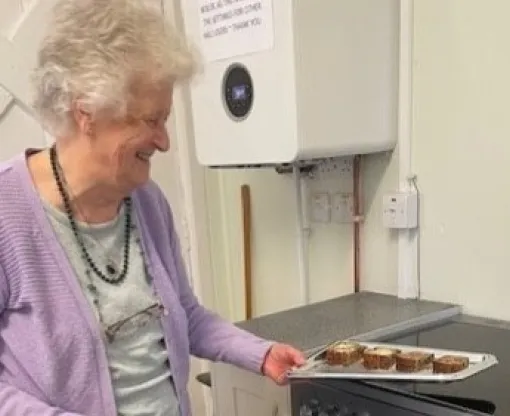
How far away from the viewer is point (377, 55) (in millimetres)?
1742

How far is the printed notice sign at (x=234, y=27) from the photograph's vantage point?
5.40ft

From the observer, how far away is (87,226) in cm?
122

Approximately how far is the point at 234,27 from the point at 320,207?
0.56m

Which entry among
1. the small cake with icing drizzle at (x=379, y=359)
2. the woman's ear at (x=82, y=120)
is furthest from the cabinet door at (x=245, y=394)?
the woman's ear at (x=82, y=120)

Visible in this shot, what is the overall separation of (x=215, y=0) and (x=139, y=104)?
739 millimetres

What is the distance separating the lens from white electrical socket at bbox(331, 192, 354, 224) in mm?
1948

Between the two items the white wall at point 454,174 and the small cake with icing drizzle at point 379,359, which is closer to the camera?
the small cake with icing drizzle at point 379,359

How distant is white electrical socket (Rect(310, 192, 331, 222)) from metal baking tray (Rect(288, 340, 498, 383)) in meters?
0.69

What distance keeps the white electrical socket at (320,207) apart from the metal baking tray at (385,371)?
69 cm

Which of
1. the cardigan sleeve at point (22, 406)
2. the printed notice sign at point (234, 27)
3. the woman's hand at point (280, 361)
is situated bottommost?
the woman's hand at point (280, 361)

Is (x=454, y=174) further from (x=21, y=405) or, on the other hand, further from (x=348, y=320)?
(x=21, y=405)

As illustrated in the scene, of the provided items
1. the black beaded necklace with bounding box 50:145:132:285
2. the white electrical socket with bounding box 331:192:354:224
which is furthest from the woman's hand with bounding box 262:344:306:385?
the white electrical socket with bounding box 331:192:354:224

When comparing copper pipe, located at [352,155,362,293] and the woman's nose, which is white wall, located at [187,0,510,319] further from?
the woman's nose

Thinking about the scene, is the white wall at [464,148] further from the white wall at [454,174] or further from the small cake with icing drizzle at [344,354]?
the small cake with icing drizzle at [344,354]
